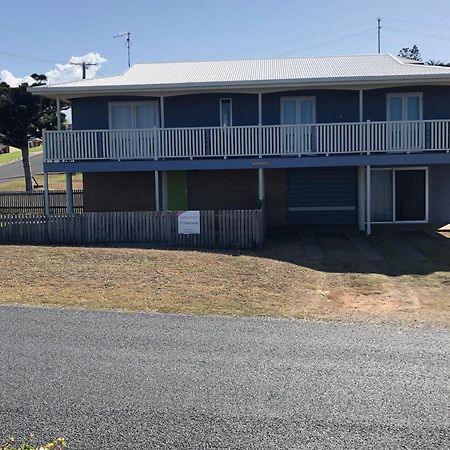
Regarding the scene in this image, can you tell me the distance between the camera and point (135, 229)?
17.3m

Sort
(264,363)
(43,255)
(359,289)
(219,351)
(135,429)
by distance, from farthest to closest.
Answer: (43,255), (359,289), (219,351), (264,363), (135,429)

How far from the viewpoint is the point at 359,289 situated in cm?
1288

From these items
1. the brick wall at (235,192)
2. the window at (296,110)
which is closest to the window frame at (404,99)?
the window at (296,110)

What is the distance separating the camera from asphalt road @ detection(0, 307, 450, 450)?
5117mm

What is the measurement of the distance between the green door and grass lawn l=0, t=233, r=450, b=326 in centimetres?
601

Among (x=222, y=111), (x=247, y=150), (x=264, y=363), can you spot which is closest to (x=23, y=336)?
(x=264, y=363)

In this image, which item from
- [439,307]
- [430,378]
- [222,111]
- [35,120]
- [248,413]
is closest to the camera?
[248,413]

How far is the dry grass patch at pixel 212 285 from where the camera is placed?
10758 mm

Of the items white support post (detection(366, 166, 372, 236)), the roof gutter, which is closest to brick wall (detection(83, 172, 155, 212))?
the roof gutter

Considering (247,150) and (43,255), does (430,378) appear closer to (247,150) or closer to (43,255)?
(43,255)

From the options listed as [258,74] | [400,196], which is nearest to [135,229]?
[258,74]

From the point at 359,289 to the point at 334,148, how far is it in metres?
7.84

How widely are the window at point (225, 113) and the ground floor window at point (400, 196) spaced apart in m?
5.63

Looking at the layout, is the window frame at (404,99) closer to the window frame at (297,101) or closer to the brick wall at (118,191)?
the window frame at (297,101)
